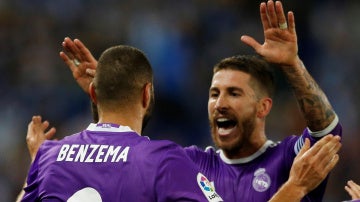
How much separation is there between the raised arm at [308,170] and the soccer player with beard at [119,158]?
41 cm

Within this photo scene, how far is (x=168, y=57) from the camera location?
11008 millimetres

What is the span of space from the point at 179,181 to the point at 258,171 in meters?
1.34

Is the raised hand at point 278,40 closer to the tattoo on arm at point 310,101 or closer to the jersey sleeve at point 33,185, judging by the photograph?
the tattoo on arm at point 310,101

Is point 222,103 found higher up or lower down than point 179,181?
lower down

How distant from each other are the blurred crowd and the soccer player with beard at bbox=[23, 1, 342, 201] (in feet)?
14.2

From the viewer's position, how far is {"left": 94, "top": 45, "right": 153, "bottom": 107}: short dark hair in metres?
3.98

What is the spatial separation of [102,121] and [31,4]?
8.65 metres

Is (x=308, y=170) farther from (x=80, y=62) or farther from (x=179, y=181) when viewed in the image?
(x=80, y=62)

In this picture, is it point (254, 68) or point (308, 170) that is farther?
point (254, 68)

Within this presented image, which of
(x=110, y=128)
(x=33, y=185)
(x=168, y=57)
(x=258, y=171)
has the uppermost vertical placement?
(x=110, y=128)

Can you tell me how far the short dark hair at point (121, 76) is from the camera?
3977 millimetres

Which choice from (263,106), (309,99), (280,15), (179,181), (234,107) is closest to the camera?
(179,181)

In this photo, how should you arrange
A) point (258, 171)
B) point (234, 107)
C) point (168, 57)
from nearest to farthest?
point (258, 171)
point (234, 107)
point (168, 57)

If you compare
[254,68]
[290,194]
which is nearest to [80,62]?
[254,68]
